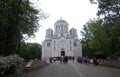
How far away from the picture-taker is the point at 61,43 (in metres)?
119

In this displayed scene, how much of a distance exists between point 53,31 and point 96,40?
262 feet

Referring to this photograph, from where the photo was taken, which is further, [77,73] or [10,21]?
[10,21]

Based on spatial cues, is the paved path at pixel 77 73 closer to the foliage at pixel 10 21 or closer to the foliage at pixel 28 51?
the foliage at pixel 10 21

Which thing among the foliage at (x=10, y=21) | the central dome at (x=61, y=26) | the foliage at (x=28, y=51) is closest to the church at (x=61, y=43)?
the central dome at (x=61, y=26)

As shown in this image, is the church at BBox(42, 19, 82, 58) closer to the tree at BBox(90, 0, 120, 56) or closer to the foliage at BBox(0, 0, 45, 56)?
the tree at BBox(90, 0, 120, 56)

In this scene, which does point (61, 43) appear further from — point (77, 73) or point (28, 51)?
point (77, 73)

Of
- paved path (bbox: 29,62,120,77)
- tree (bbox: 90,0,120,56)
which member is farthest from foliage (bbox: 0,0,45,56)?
tree (bbox: 90,0,120,56)

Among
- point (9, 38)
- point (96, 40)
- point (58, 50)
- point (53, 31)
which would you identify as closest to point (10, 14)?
point (9, 38)

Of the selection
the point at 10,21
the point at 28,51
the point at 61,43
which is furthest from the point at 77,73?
the point at 61,43

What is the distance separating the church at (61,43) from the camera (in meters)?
117

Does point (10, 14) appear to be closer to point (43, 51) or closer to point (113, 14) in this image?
point (113, 14)

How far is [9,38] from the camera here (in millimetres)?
26328

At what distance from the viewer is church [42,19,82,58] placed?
11712cm

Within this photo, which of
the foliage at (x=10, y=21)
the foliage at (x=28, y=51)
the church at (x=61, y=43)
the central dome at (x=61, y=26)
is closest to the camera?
the foliage at (x=10, y=21)
